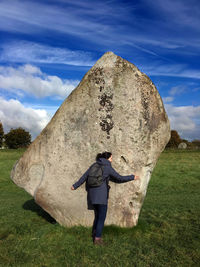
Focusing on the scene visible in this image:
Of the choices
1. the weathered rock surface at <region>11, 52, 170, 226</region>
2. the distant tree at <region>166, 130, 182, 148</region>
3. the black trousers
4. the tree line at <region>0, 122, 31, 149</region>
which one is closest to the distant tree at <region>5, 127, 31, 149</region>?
the tree line at <region>0, 122, 31, 149</region>

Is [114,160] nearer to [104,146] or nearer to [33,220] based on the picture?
[104,146]

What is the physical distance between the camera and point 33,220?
29.5ft

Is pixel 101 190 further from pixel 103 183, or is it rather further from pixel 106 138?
pixel 106 138

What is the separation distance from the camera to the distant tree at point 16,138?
63719mm

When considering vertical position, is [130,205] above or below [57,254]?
above

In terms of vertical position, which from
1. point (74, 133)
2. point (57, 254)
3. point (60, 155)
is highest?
point (74, 133)

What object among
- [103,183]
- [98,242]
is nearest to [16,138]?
[103,183]

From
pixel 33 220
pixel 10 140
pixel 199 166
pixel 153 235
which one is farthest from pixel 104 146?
pixel 10 140

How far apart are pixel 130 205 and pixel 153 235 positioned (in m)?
1.04

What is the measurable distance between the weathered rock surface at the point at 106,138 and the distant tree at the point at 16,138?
57.8 m

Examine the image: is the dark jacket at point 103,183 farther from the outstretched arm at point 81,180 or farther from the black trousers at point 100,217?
the black trousers at point 100,217

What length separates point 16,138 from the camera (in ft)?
209

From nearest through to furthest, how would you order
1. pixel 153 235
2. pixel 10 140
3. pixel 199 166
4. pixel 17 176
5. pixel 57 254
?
1. pixel 57 254
2. pixel 153 235
3. pixel 17 176
4. pixel 199 166
5. pixel 10 140

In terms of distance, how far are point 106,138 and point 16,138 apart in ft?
195
